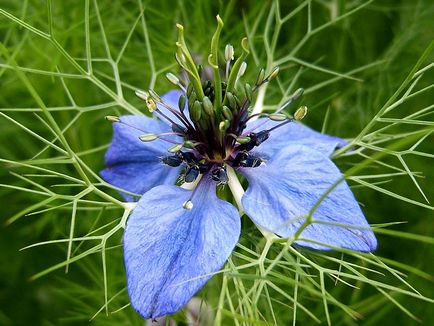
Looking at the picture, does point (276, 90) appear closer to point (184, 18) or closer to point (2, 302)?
point (184, 18)

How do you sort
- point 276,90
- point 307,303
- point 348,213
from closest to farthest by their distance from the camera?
1. point 348,213
2. point 307,303
3. point 276,90

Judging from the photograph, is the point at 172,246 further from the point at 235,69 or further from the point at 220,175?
the point at 235,69

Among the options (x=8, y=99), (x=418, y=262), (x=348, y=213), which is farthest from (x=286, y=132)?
(x=8, y=99)

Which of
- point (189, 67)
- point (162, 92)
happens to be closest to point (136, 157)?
point (189, 67)

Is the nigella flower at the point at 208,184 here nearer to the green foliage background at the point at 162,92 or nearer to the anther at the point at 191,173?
the anther at the point at 191,173

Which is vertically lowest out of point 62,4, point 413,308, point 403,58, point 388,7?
point 413,308

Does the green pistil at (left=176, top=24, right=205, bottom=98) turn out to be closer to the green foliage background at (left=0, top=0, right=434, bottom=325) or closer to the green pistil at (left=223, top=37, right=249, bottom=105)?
the green pistil at (left=223, top=37, right=249, bottom=105)

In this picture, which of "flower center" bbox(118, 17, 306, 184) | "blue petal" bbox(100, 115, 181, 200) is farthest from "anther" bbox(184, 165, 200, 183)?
"blue petal" bbox(100, 115, 181, 200)

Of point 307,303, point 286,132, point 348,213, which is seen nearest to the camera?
point 348,213
